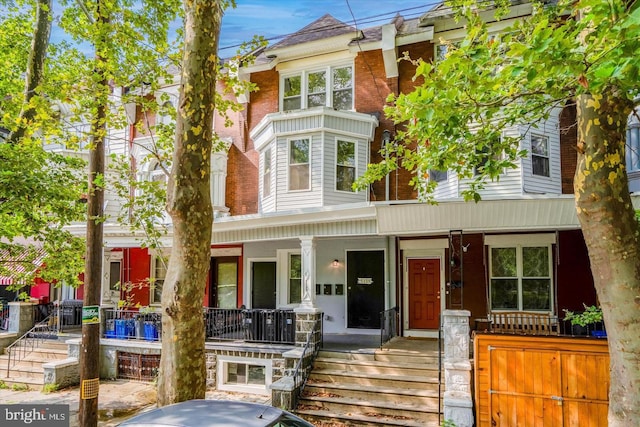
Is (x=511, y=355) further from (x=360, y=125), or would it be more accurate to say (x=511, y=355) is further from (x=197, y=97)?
(x=360, y=125)

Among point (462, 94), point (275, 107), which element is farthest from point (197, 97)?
point (275, 107)

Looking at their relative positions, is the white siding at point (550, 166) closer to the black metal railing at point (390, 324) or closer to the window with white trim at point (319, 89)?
the black metal railing at point (390, 324)

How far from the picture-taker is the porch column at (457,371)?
719 centimetres

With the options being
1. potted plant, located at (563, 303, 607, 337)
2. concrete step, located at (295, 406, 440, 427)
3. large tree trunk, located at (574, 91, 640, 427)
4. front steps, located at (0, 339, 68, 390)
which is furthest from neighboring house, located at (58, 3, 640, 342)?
large tree trunk, located at (574, 91, 640, 427)

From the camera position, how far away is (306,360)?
9.44m

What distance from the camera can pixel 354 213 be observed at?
33.2 ft

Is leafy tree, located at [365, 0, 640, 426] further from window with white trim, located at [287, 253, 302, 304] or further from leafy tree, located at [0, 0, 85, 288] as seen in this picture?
window with white trim, located at [287, 253, 302, 304]

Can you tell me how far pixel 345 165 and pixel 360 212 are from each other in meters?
3.58

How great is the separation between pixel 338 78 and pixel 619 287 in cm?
1170

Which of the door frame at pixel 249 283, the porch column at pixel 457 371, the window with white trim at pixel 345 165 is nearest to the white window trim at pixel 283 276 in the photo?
the door frame at pixel 249 283

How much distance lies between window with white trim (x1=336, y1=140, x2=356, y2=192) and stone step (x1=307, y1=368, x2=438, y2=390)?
5842 mm

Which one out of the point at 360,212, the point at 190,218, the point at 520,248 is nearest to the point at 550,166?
the point at 520,248

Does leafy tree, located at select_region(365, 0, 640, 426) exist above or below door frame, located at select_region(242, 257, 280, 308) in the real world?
above

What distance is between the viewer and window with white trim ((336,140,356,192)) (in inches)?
521
